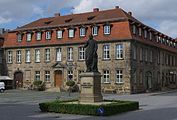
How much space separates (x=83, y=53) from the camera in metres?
52.7

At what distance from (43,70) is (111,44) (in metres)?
11.5

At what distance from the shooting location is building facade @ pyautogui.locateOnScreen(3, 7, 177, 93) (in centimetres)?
4962

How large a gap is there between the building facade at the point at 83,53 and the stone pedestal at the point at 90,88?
26241 mm

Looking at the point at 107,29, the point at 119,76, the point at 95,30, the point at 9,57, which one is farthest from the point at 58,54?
the point at 119,76

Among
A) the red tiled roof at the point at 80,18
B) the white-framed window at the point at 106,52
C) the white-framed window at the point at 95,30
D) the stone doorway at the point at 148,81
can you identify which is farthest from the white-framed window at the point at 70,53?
the stone doorway at the point at 148,81

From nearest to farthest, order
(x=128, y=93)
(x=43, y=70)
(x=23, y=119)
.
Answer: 1. (x=23, y=119)
2. (x=128, y=93)
3. (x=43, y=70)

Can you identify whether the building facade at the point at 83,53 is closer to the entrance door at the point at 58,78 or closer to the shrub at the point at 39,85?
the entrance door at the point at 58,78

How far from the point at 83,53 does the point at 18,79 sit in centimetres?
1214

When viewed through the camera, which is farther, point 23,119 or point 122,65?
point 122,65

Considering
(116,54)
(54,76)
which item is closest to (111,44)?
(116,54)

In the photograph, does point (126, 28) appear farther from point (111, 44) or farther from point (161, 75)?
point (161, 75)

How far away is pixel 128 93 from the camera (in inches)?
1912

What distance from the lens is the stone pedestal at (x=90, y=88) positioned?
2241 cm

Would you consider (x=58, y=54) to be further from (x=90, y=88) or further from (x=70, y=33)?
(x=90, y=88)
